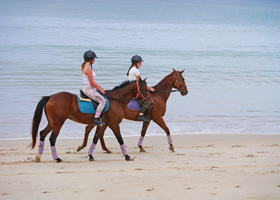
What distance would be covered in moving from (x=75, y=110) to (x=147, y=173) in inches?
92.0

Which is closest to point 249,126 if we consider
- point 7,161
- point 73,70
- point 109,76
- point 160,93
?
point 160,93

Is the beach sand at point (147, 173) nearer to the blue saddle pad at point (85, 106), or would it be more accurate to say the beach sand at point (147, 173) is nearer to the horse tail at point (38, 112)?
the horse tail at point (38, 112)

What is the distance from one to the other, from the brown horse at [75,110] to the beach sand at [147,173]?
1.84 feet

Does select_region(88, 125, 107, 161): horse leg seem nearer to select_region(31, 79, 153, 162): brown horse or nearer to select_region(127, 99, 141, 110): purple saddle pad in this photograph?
select_region(31, 79, 153, 162): brown horse

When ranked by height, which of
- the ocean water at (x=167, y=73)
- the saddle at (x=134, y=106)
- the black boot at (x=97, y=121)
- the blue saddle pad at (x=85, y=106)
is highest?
the blue saddle pad at (x=85, y=106)

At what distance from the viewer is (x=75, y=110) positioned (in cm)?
1093

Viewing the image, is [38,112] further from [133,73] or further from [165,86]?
[165,86]

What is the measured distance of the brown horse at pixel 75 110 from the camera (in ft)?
35.2

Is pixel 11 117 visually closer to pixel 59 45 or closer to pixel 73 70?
pixel 73 70

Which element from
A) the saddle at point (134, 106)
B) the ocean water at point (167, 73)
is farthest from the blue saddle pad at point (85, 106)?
the ocean water at point (167, 73)

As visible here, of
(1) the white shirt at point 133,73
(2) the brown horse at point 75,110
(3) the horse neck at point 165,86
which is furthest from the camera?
(3) the horse neck at point 165,86

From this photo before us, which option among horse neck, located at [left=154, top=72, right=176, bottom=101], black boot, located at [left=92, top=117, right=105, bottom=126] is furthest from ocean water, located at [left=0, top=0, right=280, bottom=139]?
black boot, located at [left=92, top=117, right=105, bottom=126]

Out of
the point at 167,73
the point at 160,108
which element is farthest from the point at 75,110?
the point at 167,73

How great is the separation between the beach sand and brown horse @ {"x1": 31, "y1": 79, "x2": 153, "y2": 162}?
0.56 metres
